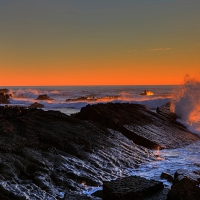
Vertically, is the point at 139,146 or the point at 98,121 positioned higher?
the point at 98,121

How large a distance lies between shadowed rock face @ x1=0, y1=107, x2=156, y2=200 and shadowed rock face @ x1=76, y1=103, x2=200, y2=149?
88 cm

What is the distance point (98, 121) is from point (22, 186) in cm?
595

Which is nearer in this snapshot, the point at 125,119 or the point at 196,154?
the point at 196,154

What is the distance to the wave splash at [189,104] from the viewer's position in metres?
14.9

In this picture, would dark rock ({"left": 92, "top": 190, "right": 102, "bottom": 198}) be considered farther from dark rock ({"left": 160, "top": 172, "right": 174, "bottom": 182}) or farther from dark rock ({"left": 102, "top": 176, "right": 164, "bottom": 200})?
dark rock ({"left": 160, "top": 172, "right": 174, "bottom": 182})

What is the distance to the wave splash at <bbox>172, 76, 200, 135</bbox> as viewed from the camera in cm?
1487

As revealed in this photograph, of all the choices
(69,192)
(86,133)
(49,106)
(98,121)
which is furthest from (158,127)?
(49,106)

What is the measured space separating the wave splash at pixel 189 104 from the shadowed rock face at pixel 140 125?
Result: 1720 mm

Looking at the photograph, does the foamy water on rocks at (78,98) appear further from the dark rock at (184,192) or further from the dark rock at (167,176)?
the dark rock at (184,192)

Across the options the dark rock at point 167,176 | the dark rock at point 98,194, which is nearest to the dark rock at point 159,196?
the dark rock at point 98,194

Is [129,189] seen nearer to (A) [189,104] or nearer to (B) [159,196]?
(B) [159,196]

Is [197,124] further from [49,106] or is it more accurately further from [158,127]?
[49,106]

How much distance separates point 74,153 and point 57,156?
26.2 inches

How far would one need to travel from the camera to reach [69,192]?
524 centimetres
